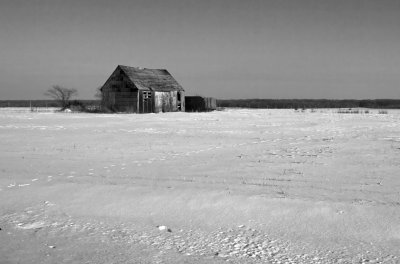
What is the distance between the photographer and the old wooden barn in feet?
133

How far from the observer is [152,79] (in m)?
43.4

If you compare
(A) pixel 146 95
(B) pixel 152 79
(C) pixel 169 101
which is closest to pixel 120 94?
(A) pixel 146 95

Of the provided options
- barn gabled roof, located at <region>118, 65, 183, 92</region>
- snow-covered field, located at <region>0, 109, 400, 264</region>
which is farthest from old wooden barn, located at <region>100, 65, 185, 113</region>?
snow-covered field, located at <region>0, 109, 400, 264</region>

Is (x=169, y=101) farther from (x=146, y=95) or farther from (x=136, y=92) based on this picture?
(x=136, y=92)

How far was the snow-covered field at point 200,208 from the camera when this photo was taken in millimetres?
4656

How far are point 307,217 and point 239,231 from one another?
3.46 feet

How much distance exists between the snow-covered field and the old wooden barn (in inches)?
1125

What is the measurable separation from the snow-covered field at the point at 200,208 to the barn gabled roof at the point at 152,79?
29.3 m

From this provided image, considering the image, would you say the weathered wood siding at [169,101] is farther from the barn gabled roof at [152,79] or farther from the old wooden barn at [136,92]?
the barn gabled roof at [152,79]

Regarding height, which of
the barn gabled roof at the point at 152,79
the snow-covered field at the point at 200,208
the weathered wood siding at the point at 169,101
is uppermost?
the barn gabled roof at the point at 152,79

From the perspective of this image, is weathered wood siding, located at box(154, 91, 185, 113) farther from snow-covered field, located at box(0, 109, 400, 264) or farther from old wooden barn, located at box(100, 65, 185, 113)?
snow-covered field, located at box(0, 109, 400, 264)

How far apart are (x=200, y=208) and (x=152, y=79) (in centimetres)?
3785

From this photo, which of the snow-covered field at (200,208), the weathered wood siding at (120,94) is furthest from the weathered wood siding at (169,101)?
the snow-covered field at (200,208)

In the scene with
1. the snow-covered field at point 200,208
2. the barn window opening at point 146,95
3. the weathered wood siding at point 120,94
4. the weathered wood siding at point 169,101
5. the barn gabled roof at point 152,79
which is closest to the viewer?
the snow-covered field at point 200,208
